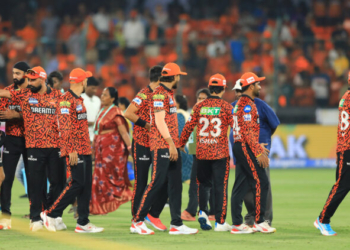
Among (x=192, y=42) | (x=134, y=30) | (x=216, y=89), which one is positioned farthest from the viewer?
(x=134, y=30)

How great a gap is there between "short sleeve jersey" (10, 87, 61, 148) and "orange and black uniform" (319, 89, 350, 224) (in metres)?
3.92

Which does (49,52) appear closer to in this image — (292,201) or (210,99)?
(292,201)

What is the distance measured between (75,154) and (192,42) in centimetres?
1300

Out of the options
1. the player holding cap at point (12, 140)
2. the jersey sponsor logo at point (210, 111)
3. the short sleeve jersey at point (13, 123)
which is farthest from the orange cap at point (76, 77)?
the jersey sponsor logo at point (210, 111)

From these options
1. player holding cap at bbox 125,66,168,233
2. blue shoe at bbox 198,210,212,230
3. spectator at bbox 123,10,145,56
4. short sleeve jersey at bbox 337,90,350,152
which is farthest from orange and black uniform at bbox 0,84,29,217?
spectator at bbox 123,10,145,56

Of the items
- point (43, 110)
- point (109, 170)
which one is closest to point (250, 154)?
point (43, 110)

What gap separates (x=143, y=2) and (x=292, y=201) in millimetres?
15167

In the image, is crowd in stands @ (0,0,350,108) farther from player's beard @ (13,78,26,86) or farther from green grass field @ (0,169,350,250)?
player's beard @ (13,78,26,86)

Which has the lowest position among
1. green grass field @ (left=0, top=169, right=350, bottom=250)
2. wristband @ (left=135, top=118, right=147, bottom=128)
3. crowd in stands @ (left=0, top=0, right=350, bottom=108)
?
green grass field @ (left=0, top=169, right=350, bottom=250)

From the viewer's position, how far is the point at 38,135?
9.37 meters

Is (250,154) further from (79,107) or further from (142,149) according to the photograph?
(79,107)

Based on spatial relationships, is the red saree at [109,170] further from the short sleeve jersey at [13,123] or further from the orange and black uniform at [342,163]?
the orange and black uniform at [342,163]

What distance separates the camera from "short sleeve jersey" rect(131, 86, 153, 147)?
980cm

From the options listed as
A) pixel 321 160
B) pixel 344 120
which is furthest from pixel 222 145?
pixel 321 160
